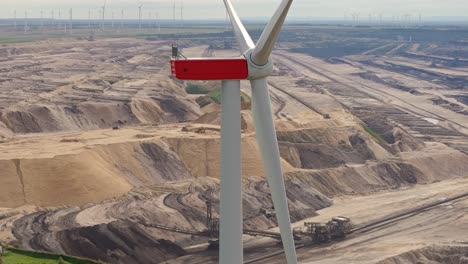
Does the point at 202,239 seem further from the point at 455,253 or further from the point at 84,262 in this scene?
the point at 455,253

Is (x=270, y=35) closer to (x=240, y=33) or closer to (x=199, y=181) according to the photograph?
(x=240, y=33)

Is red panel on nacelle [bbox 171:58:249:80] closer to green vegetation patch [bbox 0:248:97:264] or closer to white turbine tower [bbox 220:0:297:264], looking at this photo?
white turbine tower [bbox 220:0:297:264]

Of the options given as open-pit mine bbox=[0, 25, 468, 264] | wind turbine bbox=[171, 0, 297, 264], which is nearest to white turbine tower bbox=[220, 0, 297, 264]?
wind turbine bbox=[171, 0, 297, 264]

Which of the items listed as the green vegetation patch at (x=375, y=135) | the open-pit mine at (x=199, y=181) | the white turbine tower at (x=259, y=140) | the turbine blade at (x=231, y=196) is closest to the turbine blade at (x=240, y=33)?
the white turbine tower at (x=259, y=140)

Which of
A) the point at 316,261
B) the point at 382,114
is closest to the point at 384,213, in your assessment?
the point at 316,261

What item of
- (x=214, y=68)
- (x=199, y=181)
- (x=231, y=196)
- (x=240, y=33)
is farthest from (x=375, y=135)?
(x=231, y=196)

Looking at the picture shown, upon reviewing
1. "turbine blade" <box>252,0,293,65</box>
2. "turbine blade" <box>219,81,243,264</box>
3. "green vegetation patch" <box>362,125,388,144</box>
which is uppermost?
"turbine blade" <box>252,0,293,65</box>

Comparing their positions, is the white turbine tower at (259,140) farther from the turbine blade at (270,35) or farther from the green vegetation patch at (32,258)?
the green vegetation patch at (32,258)
